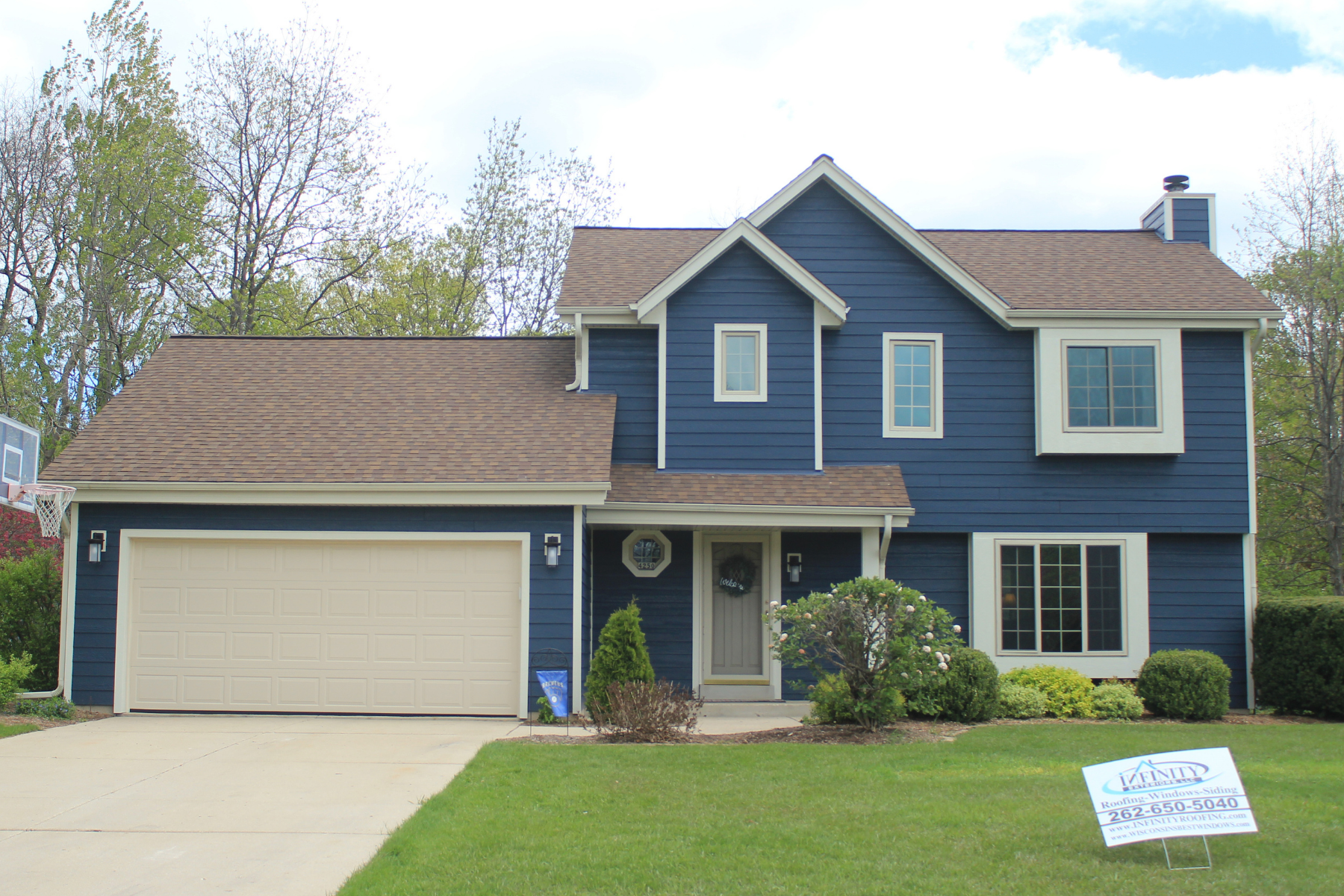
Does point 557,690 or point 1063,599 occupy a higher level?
point 1063,599

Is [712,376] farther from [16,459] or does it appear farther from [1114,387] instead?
[16,459]

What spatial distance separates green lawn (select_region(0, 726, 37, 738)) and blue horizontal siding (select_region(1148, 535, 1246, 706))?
13167 mm

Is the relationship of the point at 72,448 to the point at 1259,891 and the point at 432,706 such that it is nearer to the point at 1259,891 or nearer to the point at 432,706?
the point at 432,706

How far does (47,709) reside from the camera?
38.3ft

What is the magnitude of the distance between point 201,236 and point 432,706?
16788 millimetres

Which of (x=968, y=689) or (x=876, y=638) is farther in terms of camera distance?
(x=968, y=689)

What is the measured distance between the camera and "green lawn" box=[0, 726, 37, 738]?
10555mm

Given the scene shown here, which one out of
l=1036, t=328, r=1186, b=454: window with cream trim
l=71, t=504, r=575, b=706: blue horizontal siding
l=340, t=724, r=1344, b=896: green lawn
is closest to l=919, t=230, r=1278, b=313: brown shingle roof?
l=1036, t=328, r=1186, b=454: window with cream trim

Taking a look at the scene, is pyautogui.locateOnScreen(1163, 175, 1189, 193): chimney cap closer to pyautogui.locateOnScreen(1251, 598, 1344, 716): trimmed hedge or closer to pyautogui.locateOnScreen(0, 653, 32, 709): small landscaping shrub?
pyautogui.locateOnScreen(1251, 598, 1344, 716): trimmed hedge

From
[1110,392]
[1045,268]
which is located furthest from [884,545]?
[1045,268]

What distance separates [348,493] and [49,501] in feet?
11.1

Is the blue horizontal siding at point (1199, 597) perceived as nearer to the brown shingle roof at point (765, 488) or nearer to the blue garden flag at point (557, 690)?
the brown shingle roof at point (765, 488)

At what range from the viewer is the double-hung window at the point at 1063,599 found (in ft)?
45.5

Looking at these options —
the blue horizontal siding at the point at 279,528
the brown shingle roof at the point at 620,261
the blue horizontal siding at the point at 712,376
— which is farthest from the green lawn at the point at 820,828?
the brown shingle roof at the point at 620,261
